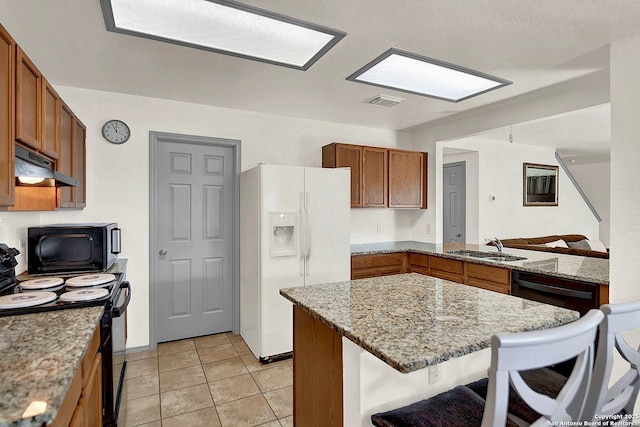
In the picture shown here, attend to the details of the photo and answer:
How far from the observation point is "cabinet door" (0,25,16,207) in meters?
1.43

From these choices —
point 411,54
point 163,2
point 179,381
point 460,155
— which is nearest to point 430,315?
point 411,54

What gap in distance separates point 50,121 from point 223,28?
1.16m

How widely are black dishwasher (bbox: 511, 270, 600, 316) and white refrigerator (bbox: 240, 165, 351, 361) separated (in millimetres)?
1489

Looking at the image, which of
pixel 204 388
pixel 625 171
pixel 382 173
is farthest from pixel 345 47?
pixel 204 388

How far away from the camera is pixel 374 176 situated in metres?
4.20

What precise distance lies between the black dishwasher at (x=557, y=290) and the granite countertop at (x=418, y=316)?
117 cm

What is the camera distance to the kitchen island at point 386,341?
1.15 metres

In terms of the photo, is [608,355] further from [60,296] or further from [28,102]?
[28,102]

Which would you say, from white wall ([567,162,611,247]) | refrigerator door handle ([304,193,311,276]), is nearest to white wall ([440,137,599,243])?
white wall ([567,162,611,247])

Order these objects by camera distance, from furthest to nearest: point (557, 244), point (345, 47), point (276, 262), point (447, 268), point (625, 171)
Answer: point (557, 244) < point (447, 268) < point (276, 262) < point (345, 47) < point (625, 171)

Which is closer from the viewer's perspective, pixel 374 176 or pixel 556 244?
pixel 374 176

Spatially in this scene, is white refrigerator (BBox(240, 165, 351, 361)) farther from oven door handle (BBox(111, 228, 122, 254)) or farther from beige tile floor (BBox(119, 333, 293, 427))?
oven door handle (BBox(111, 228, 122, 254))

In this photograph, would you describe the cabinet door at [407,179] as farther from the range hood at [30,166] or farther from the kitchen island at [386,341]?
the range hood at [30,166]

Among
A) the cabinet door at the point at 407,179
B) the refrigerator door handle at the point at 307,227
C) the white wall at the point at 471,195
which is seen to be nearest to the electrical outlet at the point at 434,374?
the refrigerator door handle at the point at 307,227
